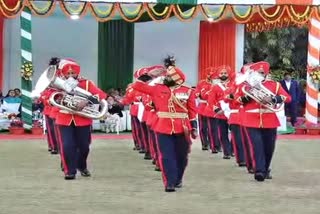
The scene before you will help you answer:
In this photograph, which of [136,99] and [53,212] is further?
[136,99]

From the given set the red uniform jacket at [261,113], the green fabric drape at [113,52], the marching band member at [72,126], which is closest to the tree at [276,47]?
the green fabric drape at [113,52]

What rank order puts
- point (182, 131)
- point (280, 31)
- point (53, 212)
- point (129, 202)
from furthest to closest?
point (280, 31) → point (182, 131) → point (129, 202) → point (53, 212)

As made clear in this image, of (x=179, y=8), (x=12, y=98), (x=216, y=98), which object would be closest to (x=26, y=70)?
(x=12, y=98)

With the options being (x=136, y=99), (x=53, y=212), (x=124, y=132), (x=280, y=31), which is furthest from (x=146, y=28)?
(x=53, y=212)

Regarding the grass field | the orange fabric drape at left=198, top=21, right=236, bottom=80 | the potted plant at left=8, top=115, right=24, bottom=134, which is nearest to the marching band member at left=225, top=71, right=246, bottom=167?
the grass field

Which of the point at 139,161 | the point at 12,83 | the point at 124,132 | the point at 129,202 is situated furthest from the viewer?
the point at 12,83

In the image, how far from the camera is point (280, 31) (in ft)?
91.5

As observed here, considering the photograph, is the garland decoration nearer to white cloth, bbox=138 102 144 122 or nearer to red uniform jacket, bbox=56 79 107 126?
white cloth, bbox=138 102 144 122

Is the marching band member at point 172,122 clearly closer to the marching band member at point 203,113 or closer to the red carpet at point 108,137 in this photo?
the marching band member at point 203,113

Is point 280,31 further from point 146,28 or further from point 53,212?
point 53,212

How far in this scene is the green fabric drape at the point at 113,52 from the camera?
766 inches

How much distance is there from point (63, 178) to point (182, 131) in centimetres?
192

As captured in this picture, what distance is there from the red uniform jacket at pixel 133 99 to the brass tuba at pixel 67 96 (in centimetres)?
161

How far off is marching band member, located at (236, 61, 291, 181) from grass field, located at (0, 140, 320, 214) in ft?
0.89
